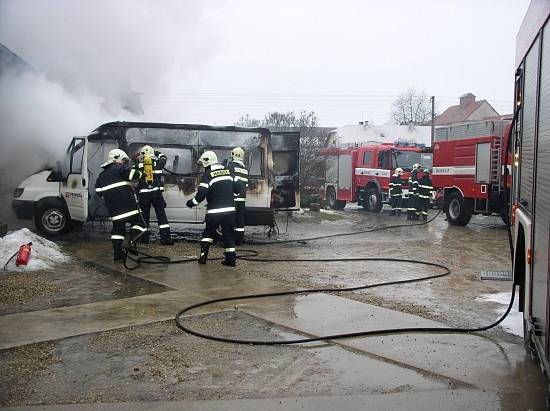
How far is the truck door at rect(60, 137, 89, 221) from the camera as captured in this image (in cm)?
1105

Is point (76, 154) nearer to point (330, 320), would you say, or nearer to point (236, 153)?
point (236, 153)

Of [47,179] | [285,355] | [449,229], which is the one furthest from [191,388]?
[449,229]

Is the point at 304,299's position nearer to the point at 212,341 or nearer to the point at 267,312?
the point at 267,312

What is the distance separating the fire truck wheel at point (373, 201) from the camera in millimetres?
21047

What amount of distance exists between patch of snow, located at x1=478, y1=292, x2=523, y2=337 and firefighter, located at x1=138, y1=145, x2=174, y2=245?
236 inches

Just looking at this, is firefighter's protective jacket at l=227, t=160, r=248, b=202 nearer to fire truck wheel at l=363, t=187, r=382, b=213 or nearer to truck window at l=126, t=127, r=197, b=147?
truck window at l=126, t=127, r=197, b=147

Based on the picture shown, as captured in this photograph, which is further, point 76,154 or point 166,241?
point 76,154

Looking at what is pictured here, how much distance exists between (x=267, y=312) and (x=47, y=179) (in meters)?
7.29

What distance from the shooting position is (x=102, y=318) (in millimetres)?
5754

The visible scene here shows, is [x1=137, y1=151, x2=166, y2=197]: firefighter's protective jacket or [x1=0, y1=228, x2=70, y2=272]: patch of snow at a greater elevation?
[x1=137, y1=151, x2=166, y2=197]: firefighter's protective jacket

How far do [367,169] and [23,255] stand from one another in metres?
15.1

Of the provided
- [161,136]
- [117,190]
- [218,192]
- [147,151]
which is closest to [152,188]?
[147,151]

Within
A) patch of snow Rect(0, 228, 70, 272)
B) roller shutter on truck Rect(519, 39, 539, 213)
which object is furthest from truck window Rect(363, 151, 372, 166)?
roller shutter on truck Rect(519, 39, 539, 213)

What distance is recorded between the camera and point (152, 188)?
10680 millimetres
